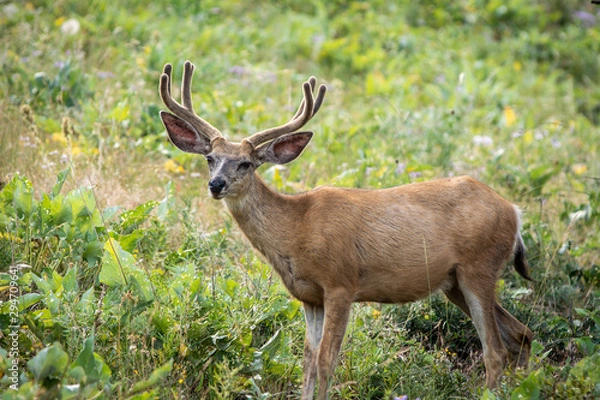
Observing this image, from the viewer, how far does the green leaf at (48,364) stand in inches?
161

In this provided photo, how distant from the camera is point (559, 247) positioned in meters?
7.29

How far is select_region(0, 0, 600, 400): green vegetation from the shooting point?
202 inches

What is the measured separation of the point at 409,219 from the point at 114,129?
349cm

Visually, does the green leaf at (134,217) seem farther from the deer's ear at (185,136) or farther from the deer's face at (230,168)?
the deer's face at (230,168)

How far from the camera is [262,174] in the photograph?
330 inches

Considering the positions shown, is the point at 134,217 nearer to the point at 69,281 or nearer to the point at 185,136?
the point at 185,136

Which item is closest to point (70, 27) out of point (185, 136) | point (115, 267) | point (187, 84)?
point (187, 84)

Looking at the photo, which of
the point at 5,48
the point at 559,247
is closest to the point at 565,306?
the point at 559,247

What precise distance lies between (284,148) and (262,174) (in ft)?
7.15

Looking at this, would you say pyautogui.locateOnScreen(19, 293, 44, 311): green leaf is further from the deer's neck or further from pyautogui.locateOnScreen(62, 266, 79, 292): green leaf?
the deer's neck

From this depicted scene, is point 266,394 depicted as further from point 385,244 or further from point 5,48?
point 5,48

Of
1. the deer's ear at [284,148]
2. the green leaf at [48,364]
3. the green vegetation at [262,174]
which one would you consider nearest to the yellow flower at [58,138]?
the green vegetation at [262,174]

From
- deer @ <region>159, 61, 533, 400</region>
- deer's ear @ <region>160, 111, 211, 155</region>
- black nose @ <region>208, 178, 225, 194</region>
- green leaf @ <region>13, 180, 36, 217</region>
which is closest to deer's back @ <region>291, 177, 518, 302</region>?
deer @ <region>159, 61, 533, 400</region>

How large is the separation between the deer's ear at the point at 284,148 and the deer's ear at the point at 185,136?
0.41 m
